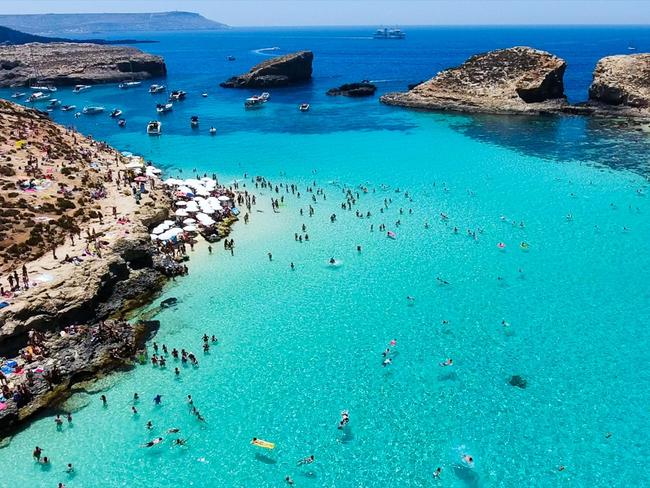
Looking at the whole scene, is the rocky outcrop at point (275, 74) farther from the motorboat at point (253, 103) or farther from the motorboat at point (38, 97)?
the motorboat at point (38, 97)

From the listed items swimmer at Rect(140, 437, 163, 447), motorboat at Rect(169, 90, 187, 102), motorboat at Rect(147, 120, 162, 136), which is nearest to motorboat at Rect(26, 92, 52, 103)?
motorboat at Rect(169, 90, 187, 102)

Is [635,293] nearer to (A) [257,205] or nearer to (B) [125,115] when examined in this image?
(A) [257,205]

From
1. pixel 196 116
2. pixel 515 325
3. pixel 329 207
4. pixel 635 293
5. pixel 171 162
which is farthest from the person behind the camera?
pixel 196 116

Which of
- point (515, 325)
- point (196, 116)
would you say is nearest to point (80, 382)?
point (515, 325)

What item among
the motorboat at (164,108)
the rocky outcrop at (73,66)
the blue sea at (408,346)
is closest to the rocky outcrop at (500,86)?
the blue sea at (408,346)

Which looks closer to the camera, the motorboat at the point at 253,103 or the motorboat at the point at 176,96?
the motorboat at the point at 253,103
